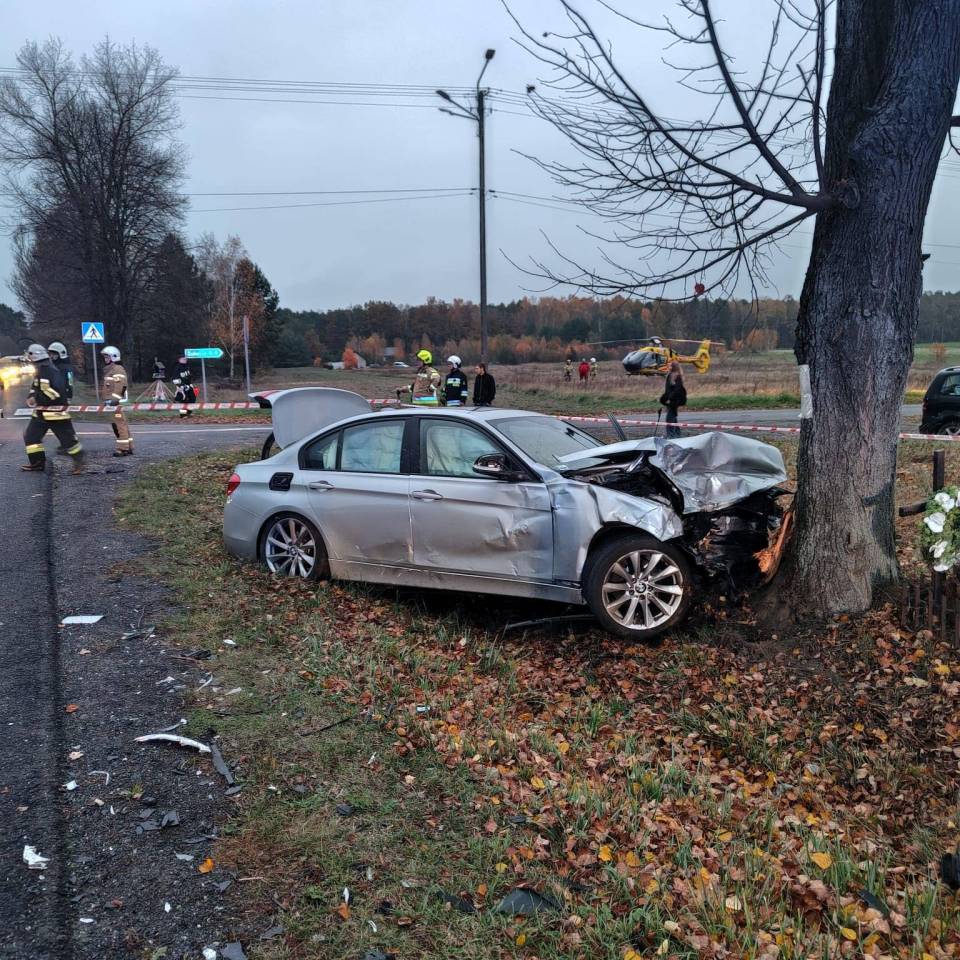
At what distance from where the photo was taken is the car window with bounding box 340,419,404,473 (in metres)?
6.95

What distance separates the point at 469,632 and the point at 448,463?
1318mm

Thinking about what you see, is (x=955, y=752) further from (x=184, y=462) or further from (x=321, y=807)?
(x=184, y=462)

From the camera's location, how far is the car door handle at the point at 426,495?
6559 mm

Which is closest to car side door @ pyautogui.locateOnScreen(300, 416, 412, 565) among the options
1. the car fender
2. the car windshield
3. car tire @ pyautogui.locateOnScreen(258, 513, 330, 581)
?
car tire @ pyautogui.locateOnScreen(258, 513, 330, 581)

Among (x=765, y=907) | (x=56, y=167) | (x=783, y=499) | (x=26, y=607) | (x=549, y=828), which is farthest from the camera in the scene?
(x=56, y=167)

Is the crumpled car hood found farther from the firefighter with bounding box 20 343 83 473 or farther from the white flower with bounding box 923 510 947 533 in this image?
the firefighter with bounding box 20 343 83 473

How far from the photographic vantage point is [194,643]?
5621mm

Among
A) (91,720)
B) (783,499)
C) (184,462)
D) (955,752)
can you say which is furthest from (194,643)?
(184,462)

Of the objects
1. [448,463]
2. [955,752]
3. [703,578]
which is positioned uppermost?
[448,463]

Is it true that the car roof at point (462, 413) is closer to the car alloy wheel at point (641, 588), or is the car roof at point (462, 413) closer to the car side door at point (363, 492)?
the car side door at point (363, 492)

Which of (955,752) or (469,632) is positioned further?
(469,632)

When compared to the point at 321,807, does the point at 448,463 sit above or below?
above

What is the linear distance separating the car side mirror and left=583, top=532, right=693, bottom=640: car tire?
0.85 m

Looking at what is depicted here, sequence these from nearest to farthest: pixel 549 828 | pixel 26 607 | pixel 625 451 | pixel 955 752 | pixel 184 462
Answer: pixel 549 828
pixel 955 752
pixel 26 607
pixel 625 451
pixel 184 462
